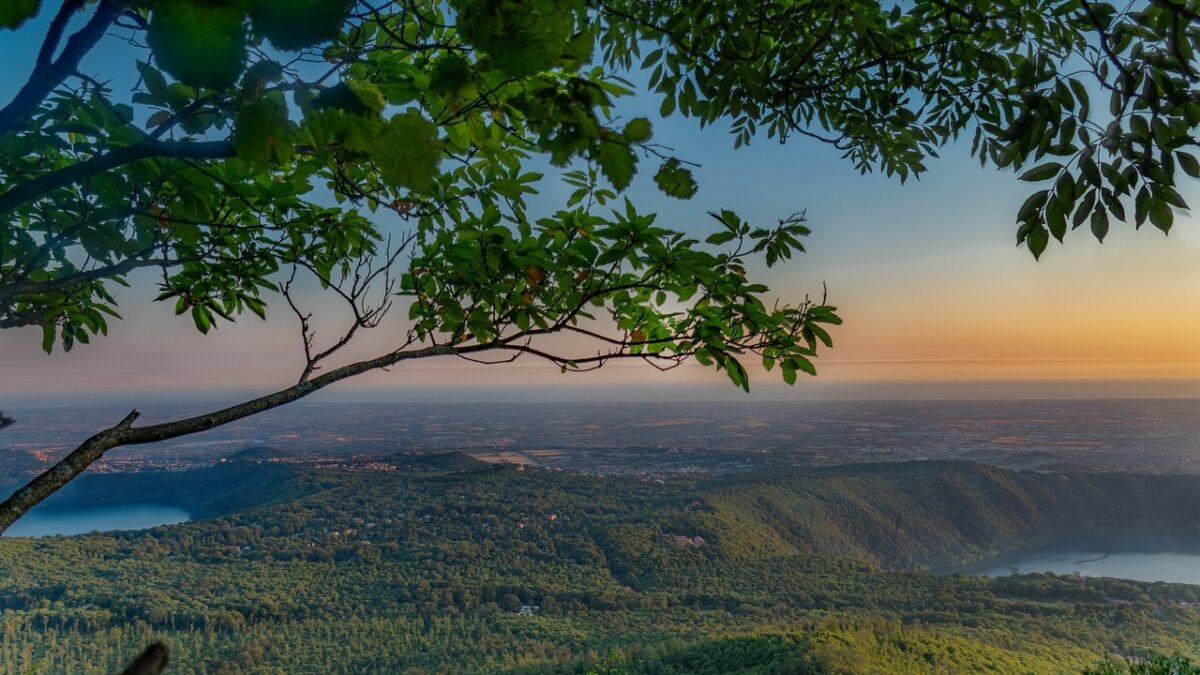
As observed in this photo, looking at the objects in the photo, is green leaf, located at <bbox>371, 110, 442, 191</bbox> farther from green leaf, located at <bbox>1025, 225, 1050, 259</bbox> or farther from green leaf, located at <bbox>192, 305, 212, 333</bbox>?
green leaf, located at <bbox>192, 305, 212, 333</bbox>

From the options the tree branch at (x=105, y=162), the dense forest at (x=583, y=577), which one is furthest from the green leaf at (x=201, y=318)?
the dense forest at (x=583, y=577)

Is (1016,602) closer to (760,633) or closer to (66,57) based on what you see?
(760,633)

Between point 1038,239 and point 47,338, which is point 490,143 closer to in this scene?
point 1038,239

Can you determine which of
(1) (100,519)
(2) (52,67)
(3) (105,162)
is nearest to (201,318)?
(3) (105,162)

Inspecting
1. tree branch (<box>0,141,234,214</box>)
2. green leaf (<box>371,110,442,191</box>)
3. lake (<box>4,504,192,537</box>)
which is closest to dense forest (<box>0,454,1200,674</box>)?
lake (<box>4,504,192,537</box>)

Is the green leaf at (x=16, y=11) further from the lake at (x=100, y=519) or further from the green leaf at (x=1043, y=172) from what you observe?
the lake at (x=100, y=519)

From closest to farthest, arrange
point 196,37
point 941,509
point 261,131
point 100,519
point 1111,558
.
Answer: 1. point 196,37
2. point 261,131
3. point 100,519
4. point 1111,558
5. point 941,509
